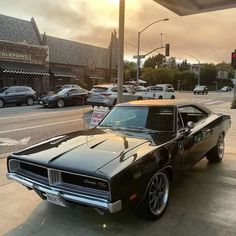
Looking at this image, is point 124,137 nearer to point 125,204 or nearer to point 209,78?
point 125,204

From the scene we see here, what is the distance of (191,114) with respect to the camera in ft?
21.3

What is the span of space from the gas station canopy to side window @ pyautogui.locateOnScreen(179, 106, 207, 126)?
11.6 ft

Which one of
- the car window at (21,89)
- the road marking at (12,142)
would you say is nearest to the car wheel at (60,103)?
the car window at (21,89)

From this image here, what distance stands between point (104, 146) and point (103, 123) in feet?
4.72

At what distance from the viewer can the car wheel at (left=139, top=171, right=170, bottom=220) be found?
427 centimetres

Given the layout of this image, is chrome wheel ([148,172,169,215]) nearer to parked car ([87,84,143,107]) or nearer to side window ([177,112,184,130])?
side window ([177,112,184,130])

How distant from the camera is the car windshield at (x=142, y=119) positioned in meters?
5.44

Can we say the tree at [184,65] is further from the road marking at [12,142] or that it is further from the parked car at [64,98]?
the road marking at [12,142]

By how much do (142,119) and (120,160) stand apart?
1.68m

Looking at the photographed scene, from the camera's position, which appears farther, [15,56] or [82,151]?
[15,56]

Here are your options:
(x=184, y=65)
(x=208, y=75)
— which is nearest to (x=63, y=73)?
(x=208, y=75)

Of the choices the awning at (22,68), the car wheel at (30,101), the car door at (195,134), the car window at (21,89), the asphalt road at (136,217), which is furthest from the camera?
the awning at (22,68)

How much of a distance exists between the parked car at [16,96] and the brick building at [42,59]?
27.5ft

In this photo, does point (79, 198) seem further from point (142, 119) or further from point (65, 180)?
point (142, 119)
